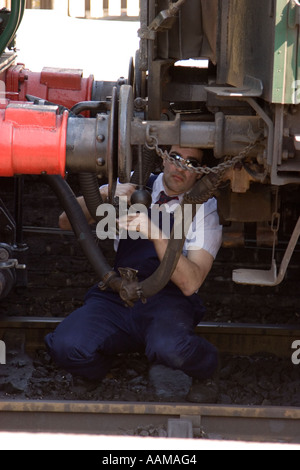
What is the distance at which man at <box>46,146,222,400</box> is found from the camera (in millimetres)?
3363

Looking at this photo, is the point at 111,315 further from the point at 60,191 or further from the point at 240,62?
the point at 240,62

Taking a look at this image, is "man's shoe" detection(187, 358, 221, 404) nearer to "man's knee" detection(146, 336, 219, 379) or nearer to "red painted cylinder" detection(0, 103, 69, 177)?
"man's knee" detection(146, 336, 219, 379)

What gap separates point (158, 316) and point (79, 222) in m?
0.58

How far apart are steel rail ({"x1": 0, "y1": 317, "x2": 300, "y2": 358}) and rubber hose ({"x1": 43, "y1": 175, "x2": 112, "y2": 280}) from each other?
714 mm

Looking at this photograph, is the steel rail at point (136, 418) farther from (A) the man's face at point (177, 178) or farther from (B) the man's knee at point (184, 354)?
(A) the man's face at point (177, 178)

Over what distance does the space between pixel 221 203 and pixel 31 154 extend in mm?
949

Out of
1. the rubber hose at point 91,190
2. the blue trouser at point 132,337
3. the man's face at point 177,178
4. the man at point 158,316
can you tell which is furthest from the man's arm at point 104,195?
the blue trouser at point 132,337

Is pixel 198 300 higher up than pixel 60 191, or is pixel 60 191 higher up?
pixel 60 191

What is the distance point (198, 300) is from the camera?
146 inches

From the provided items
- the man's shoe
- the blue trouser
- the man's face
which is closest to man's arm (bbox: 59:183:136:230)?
the man's face

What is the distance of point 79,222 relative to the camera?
11.2 feet

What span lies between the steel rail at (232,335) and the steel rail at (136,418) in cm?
109

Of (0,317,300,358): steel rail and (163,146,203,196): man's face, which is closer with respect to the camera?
(163,146,203,196): man's face

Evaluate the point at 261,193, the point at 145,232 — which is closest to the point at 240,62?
the point at 261,193
